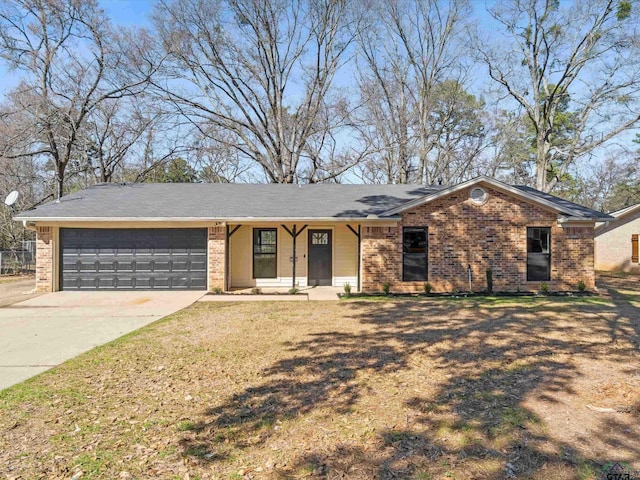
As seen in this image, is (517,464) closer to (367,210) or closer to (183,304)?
(183,304)

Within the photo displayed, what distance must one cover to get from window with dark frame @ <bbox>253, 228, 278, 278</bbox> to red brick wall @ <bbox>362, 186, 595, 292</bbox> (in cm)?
320

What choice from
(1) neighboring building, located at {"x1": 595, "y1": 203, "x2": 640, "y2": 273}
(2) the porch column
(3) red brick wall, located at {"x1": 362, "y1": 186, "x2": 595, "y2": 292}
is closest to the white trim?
(3) red brick wall, located at {"x1": 362, "y1": 186, "x2": 595, "y2": 292}

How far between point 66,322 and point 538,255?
12788mm

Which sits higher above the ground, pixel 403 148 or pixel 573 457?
pixel 403 148

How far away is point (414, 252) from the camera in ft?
39.4

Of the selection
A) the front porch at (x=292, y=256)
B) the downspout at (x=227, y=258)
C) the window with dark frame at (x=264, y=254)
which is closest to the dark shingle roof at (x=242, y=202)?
the downspout at (x=227, y=258)

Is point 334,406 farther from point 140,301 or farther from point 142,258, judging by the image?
point 142,258

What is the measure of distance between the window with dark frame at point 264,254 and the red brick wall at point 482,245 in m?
3.20

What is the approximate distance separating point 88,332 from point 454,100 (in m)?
26.4

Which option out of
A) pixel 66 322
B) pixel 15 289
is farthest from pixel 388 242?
pixel 15 289

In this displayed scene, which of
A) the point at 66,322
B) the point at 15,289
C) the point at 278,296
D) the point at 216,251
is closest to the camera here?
the point at 66,322

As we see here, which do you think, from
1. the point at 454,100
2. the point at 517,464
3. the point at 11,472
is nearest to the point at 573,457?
the point at 517,464

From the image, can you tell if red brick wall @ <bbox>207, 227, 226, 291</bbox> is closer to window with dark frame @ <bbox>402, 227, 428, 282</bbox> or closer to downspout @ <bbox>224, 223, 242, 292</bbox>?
downspout @ <bbox>224, 223, 242, 292</bbox>

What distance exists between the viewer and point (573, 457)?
9.88 feet
